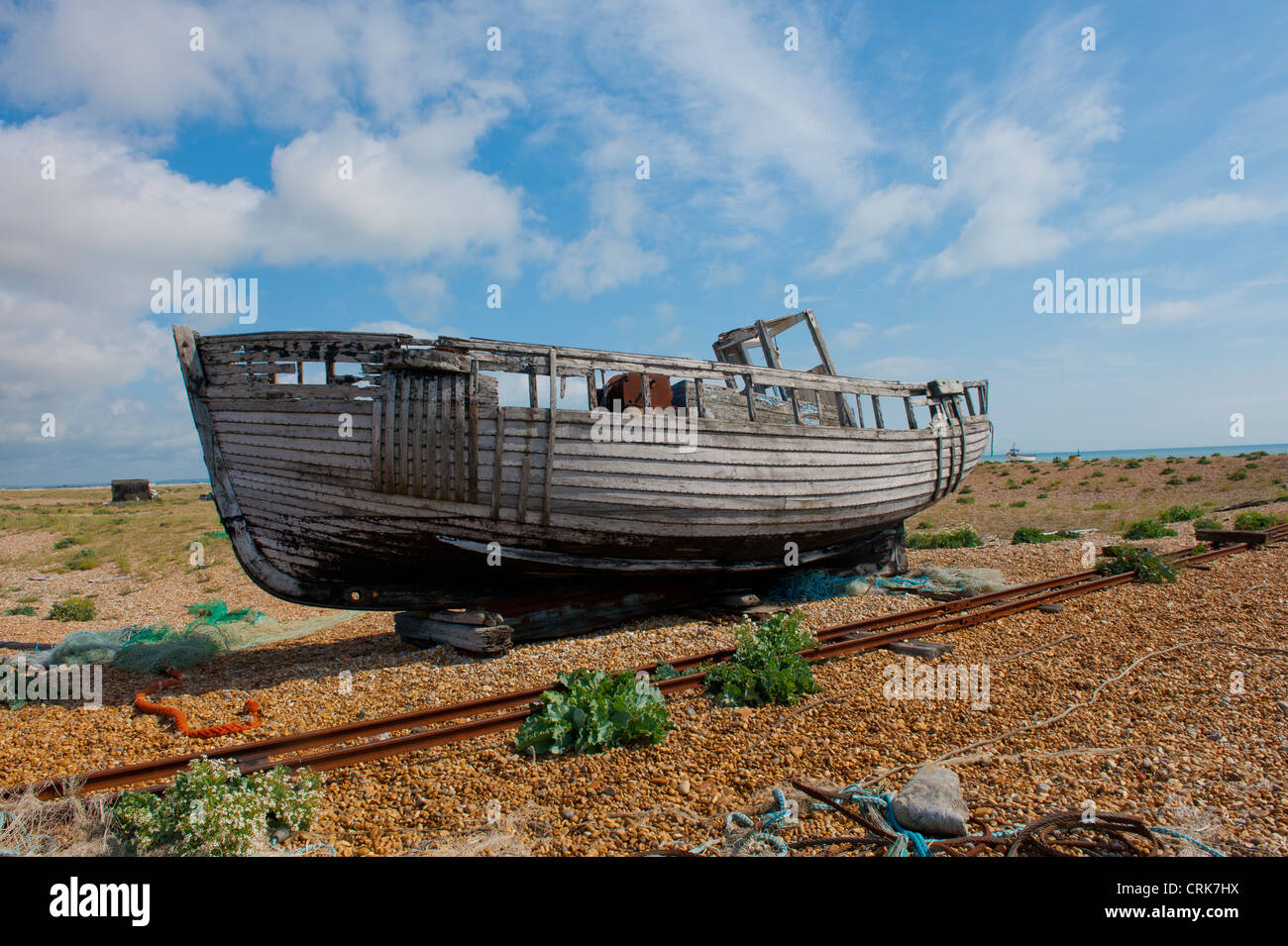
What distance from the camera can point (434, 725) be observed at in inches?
214

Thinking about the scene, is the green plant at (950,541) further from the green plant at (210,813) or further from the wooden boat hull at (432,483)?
the green plant at (210,813)

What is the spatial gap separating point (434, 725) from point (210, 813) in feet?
7.23

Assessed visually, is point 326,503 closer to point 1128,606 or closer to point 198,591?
point 1128,606

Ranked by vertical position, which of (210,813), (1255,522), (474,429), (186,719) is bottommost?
(186,719)

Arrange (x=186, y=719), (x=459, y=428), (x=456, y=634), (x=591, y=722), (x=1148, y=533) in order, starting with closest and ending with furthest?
(x=591, y=722)
(x=186, y=719)
(x=459, y=428)
(x=456, y=634)
(x=1148, y=533)

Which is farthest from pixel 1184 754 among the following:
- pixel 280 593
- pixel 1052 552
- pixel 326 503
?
pixel 1052 552

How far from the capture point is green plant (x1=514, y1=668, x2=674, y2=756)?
4.70m

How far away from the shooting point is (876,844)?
325cm

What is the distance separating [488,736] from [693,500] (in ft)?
13.2

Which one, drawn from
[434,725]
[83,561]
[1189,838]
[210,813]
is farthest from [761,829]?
[83,561]

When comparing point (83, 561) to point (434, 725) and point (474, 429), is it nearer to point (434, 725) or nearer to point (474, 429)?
point (474, 429)

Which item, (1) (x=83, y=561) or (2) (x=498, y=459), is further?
(1) (x=83, y=561)

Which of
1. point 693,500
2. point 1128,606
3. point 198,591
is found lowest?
point 198,591

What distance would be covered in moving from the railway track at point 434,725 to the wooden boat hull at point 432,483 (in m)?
1.88
